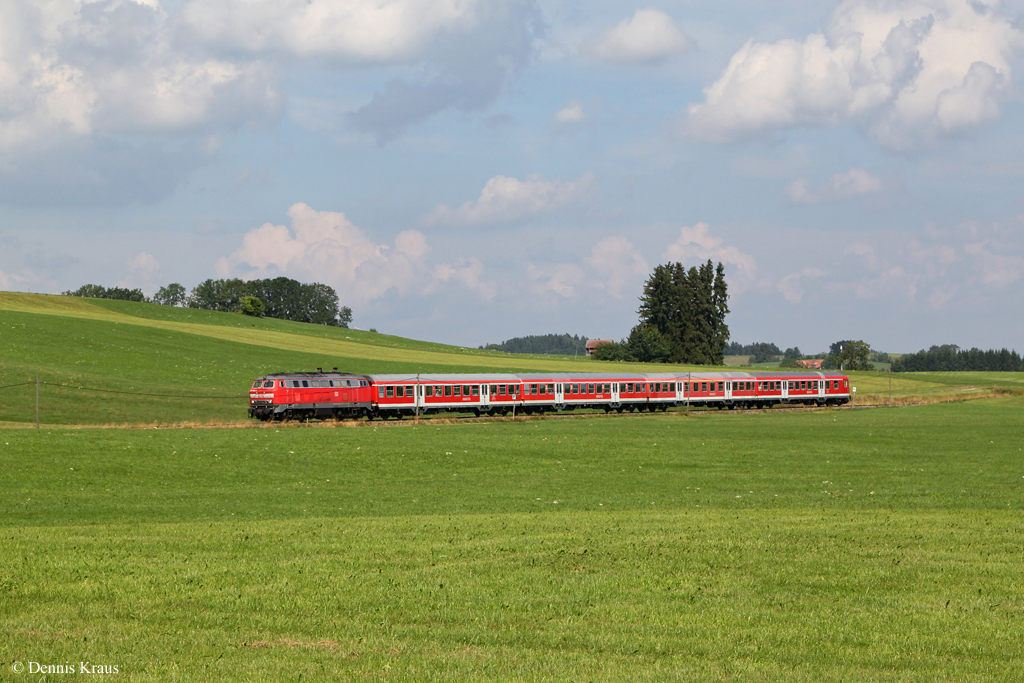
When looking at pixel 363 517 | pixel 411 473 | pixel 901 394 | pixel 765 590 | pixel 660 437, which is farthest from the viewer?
pixel 901 394

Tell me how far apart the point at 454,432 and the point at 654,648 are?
117ft

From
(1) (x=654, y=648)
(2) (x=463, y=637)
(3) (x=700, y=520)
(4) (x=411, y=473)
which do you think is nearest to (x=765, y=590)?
(1) (x=654, y=648)

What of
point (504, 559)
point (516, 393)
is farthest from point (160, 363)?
point (504, 559)

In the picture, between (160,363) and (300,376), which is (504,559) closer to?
(300,376)

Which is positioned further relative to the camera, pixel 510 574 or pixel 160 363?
pixel 160 363

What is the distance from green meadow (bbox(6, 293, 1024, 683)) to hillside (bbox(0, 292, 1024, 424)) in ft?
61.6

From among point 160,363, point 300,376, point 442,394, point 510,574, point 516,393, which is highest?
point 160,363

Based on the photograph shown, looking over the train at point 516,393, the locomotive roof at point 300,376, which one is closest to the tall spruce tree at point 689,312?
the train at point 516,393

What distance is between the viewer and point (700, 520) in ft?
63.6

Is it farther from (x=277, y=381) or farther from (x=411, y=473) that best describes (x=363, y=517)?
(x=277, y=381)

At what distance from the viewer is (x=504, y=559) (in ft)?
47.9

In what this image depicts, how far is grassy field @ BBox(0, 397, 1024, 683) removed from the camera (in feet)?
31.4

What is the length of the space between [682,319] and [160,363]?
94416 millimetres

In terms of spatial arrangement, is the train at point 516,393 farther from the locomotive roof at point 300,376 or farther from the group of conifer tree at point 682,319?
the group of conifer tree at point 682,319
